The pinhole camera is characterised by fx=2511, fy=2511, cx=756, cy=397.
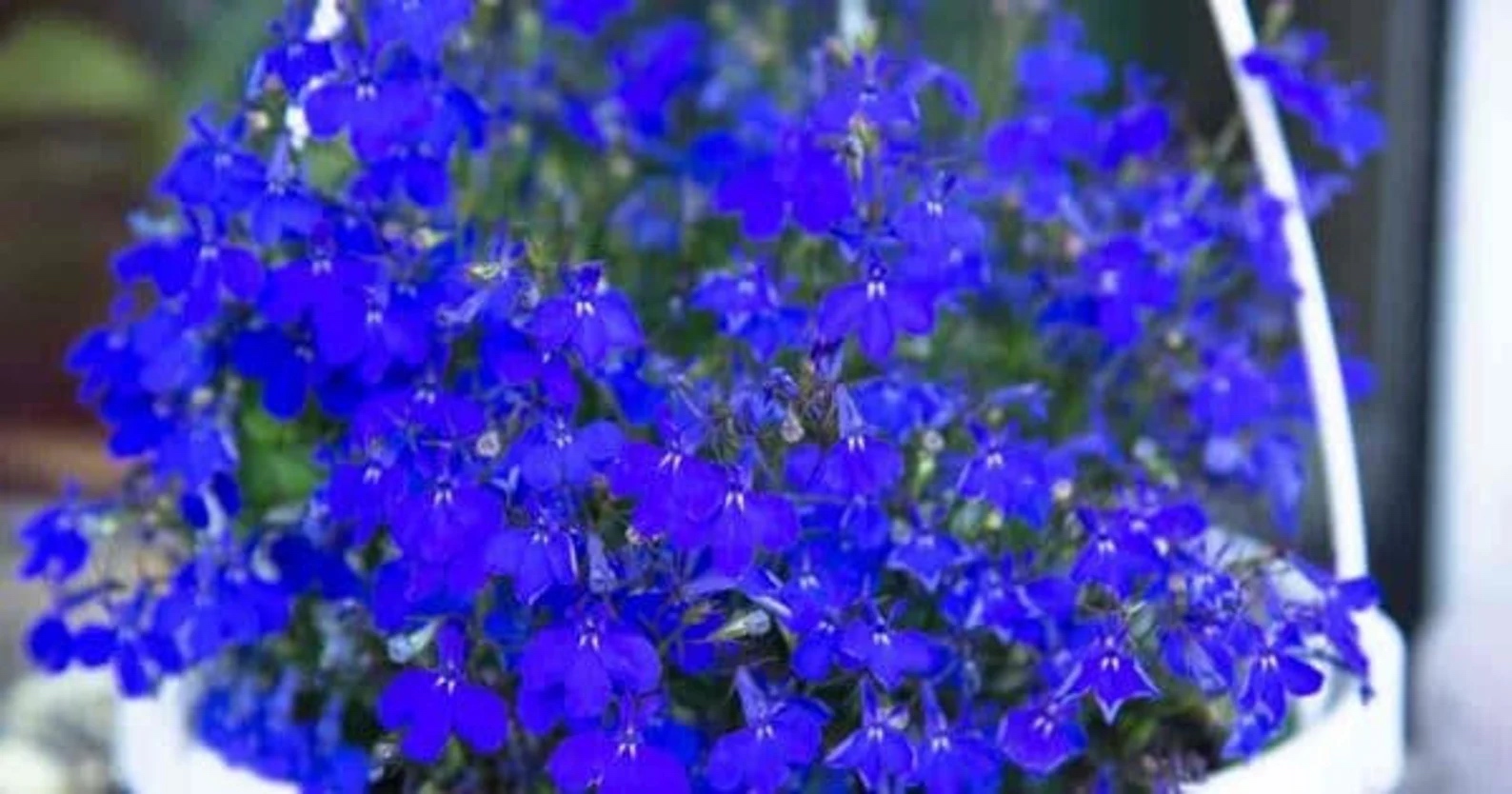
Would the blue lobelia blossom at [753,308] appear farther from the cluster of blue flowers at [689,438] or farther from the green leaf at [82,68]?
the green leaf at [82,68]

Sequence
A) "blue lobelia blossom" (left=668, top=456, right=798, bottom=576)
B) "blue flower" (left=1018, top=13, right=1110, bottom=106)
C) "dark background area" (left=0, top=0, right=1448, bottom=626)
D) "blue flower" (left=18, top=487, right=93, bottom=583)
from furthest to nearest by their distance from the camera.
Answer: "dark background area" (left=0, top=0, right=1448, bottom=626) < "blue flower" (left=1018, top=13, right=1110, bottom=106) < "blue flower" (left=18, top=487, right=93, bottom=583) < "blue lobelia blossom" (left=668, top=456, right=798, bottom=576)

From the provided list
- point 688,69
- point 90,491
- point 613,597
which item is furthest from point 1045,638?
point 90,491

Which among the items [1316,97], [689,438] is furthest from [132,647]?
[1316,97]

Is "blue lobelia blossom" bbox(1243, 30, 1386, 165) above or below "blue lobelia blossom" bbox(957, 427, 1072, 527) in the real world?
above

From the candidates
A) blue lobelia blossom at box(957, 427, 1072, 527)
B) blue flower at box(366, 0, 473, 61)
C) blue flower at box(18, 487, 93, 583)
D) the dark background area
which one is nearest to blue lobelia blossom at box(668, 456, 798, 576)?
blue lobelia blossom at box(957, 427, 1072, 527)

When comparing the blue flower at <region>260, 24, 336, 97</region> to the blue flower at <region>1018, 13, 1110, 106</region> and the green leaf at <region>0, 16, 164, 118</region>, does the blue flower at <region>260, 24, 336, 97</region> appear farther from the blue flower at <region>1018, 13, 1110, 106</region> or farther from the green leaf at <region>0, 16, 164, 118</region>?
the green leaf at <region>0, 16, 164, 118</region>

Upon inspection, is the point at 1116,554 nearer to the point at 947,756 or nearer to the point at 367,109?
the point at 947,756
